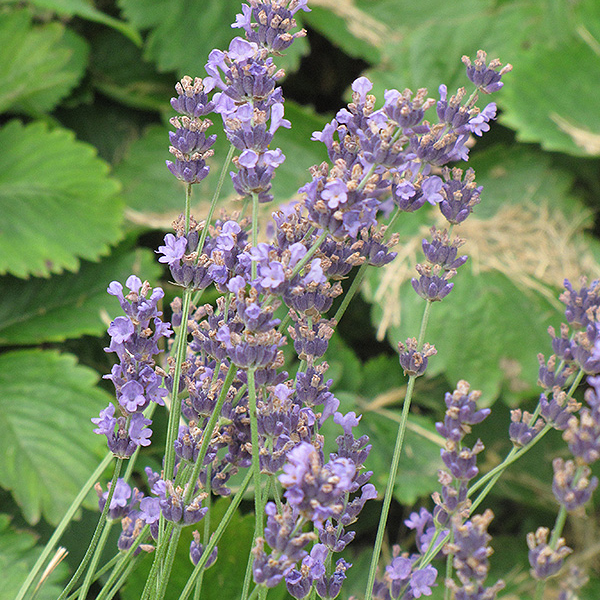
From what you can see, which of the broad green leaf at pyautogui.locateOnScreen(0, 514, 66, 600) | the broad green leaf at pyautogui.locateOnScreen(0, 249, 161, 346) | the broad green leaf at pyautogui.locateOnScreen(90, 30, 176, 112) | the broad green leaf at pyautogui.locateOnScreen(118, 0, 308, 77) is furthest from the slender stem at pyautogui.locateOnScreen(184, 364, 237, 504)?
the broad green leaf at pyautogui.locateOnScreen(90, 30, 176, 112)

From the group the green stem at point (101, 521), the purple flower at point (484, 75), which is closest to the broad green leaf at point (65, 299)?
the green stem at point (101, 521)

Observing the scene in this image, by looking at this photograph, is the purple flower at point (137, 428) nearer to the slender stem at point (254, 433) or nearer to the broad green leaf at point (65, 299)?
the slender stem at point (254, 433)

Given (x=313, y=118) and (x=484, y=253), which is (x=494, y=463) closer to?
(x=484, y=253)

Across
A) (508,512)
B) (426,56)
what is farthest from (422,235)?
(508,512)

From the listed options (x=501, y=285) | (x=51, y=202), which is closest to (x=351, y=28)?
(x=501, y=285)

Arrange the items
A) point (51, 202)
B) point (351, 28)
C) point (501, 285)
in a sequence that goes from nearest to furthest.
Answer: point (51, 202) → point (501, 285) → point (351, 28)

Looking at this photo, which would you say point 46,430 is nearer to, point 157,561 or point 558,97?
point 157,561

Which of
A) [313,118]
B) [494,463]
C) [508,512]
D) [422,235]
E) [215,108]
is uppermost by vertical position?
[215,108]
